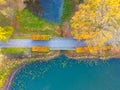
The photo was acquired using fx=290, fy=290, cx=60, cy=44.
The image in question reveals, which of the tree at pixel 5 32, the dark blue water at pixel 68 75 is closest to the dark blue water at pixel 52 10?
the tree at pixel 5 32

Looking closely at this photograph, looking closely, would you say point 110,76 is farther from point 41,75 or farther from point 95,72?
point 41,75

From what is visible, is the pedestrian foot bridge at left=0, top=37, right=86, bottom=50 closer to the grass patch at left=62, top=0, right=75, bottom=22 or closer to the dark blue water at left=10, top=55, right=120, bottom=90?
the dark blue water at left=10, top=55, right=120, bottom=90

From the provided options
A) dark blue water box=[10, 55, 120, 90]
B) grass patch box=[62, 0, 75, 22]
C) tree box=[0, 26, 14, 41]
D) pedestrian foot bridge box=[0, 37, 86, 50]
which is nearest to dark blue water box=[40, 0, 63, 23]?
grass patch box=[62, 0, 75, 22]

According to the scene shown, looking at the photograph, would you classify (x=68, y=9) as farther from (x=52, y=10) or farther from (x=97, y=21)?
(x=97, y=21)

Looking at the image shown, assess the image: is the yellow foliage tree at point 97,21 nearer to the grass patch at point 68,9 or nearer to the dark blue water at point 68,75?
the grass patch at point 68,9

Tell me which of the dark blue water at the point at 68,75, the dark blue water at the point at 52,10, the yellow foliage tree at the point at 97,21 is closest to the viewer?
the yellow foliage tree at the point at 97,21

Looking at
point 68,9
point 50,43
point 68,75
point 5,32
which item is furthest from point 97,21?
point 5,32
